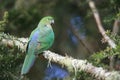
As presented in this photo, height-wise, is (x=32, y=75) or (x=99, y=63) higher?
(x=32, y=75)

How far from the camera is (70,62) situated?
319cm

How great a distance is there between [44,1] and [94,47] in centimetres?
120

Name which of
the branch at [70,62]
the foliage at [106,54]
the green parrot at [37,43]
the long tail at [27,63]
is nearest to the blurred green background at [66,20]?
the green parrot at [37,43]

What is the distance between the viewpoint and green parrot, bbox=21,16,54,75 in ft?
11.4

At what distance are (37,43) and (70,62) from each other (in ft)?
→ 2.07

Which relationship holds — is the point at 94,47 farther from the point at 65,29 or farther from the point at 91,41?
the point at 65,29

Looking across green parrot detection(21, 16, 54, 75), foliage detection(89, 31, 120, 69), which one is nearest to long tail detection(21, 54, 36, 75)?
green parrot detection(21, 16, 54, 75)

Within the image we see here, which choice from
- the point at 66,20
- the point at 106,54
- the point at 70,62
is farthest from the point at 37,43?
the point at 66,20

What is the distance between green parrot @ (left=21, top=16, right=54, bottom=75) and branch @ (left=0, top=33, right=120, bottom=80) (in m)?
0.09

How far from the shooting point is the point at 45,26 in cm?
405

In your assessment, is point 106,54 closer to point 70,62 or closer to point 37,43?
point 70,62

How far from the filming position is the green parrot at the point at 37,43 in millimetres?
3471

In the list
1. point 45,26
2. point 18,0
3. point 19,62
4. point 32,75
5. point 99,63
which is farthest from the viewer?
point 18,0

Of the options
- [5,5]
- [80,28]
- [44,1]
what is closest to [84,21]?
[80,28]
